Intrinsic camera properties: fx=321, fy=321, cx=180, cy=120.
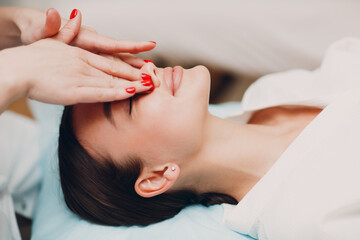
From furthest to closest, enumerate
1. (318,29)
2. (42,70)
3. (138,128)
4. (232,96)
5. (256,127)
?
1. (232,96)
2. (318,29)
3. (256,127)
4. (138,128)
5. (42,70)

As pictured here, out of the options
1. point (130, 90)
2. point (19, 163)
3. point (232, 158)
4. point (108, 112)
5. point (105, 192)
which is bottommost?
point (19, 163)

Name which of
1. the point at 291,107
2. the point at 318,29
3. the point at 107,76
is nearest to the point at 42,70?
the point at 107,76

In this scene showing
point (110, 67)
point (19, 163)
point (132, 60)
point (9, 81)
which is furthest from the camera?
point (19, 163)

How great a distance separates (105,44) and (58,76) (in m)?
0.21

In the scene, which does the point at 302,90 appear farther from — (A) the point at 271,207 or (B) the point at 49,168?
(B) the point at 49,168

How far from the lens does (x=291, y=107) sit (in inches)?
47.9

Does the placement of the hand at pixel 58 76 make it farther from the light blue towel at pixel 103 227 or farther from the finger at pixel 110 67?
the light blue towel at pixel 103 227

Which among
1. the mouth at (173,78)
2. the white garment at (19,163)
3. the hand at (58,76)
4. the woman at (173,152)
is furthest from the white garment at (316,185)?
the white garment at (19,163)

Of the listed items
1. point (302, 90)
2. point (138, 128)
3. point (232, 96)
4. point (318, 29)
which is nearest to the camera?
point (138, 128)

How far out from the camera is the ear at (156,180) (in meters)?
0.96

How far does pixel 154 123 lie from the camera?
2.87 feet

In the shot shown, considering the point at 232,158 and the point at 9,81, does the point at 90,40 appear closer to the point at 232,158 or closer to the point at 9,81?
the point at 9,81

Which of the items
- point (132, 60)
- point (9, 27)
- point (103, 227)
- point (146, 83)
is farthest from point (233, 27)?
point (103, 227)

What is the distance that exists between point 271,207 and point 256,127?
0.30 metres
